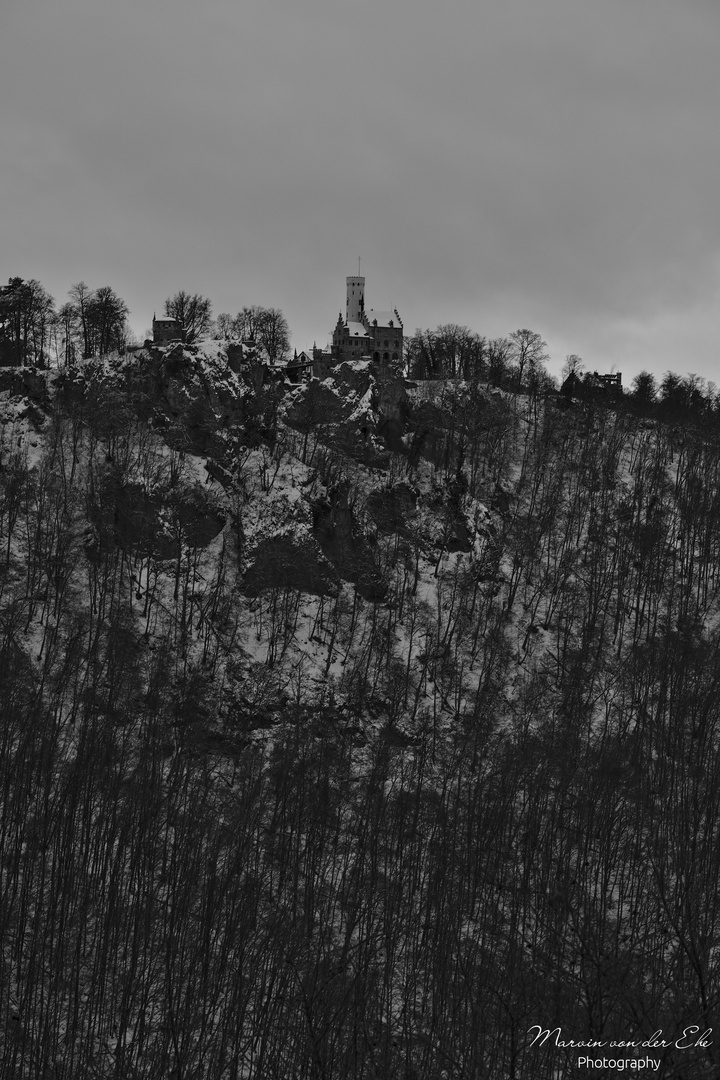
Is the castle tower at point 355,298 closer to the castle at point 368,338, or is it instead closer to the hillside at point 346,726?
the castle at point 368,338

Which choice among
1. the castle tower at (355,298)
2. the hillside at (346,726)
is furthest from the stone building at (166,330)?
the castle tower at (355,298)

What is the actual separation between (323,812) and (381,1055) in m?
16.5

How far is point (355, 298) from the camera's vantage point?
120812 mm

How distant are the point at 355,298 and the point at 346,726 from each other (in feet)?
263

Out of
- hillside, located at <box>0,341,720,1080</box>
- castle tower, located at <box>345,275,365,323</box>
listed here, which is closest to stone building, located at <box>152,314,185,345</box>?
hillside, located at <box>0,341,720,1080</box>

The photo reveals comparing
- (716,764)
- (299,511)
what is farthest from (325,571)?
(716,764)

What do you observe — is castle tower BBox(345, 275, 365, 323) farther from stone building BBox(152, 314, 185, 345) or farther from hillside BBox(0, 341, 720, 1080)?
stone building BBox(152, 314, 185, 345)

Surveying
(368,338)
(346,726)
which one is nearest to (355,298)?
(368,338)

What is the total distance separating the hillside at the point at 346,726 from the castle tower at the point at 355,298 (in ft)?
107

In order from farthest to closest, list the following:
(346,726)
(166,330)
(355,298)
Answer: (355,298) → (166,330) → (346,726)

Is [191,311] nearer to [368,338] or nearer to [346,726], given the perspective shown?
[368,338]

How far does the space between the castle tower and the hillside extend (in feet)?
107

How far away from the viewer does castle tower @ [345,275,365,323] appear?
11994cm

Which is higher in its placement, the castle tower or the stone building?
the castle tower
